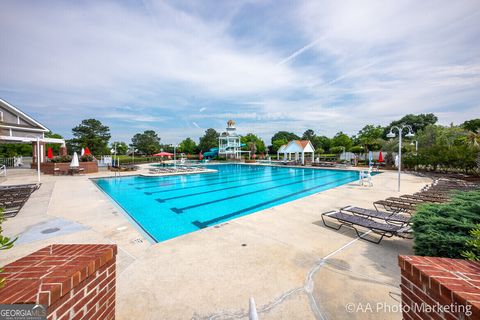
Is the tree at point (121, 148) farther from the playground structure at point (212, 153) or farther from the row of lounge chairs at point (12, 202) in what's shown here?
the row of lounge chairs at point (12, 202)

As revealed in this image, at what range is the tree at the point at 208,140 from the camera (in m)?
55.9

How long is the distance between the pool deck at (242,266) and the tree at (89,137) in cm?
4005

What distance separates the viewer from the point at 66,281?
4.68ft

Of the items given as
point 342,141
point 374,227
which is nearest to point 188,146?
point 342,141

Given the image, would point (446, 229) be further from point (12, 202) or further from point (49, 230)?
point (12, 202)

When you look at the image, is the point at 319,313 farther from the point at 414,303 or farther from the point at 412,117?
the point at 412,117

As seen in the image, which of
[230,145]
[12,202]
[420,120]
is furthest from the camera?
[420,120]

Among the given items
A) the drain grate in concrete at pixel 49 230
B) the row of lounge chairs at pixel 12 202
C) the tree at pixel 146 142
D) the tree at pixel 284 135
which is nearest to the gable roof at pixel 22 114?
the row of lounge chairs at pixel 12 202

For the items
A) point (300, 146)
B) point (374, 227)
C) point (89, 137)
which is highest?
point (89, 137)

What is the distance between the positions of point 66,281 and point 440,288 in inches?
105

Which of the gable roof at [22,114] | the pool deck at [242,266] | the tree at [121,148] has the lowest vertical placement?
the pool deck at [242,266]

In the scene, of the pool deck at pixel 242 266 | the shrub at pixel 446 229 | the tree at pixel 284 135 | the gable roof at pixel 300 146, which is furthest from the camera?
the tree at pixel 284 135

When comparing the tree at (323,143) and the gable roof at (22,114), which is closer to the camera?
the gable roof at (22,114)

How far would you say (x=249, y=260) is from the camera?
384cm
